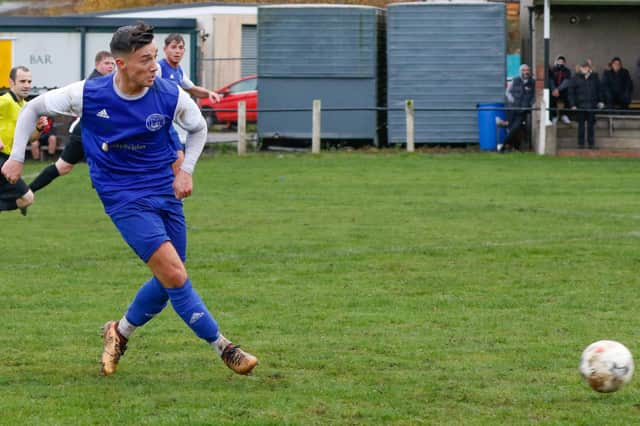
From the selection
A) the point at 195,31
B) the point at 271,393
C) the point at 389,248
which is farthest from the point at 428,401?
the point at 195,31

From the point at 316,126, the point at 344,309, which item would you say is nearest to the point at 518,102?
the point at 316,126

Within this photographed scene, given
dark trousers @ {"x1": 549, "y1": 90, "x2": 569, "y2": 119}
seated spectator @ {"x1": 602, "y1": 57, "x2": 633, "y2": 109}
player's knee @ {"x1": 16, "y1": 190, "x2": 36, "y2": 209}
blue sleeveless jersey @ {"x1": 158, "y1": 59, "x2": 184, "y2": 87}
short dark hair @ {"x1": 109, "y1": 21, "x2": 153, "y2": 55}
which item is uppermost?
seated spectator @ {"x1": 602, "y1": 57, "x2": 633, "y2": 109}

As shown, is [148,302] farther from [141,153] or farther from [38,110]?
[38,110]

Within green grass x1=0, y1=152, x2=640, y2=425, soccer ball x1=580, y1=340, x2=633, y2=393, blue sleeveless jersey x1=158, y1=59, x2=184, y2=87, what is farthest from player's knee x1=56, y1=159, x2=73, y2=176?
soccer ball x1=580, y1=340, x2=633, y2=393

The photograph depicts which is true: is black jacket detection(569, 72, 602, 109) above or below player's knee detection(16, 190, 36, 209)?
above

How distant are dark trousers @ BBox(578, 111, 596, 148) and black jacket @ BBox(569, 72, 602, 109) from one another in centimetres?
23

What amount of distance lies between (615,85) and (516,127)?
8.39ft

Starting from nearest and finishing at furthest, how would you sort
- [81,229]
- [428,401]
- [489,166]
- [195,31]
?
[428,401]
[81,229]
[489,166]
[195,31]

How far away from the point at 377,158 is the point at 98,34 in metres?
8.03

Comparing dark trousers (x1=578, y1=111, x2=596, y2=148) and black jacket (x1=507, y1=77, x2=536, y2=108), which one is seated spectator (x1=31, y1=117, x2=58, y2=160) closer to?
black jacket (x1=507, y1=77, x2=536, y2=108)

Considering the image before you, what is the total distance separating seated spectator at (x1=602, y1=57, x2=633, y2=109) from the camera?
89.9 ft

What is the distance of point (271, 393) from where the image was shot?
21.7ft

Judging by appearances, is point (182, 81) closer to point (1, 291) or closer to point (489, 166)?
point (1, 291)

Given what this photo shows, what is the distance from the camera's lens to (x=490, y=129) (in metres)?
27.5
